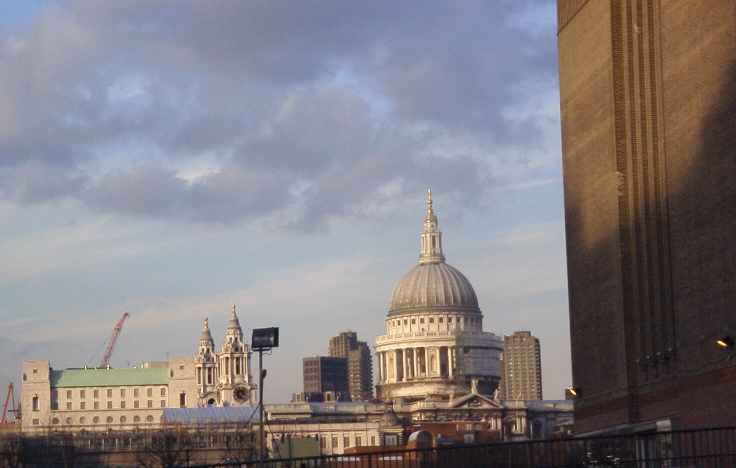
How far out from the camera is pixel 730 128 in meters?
82.4

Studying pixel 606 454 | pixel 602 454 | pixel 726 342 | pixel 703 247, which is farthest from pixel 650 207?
pixel 726 342

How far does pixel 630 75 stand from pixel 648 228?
7.62m

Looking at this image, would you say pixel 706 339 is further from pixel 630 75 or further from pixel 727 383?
pixel 630 75

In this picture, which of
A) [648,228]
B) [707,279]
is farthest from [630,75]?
[707,279]

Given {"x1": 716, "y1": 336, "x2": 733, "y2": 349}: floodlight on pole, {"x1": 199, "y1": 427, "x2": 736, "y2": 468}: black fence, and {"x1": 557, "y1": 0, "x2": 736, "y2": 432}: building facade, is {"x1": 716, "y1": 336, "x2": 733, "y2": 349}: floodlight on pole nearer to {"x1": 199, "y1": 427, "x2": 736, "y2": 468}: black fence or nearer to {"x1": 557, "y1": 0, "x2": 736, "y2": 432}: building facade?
{"x1": 557, "y1": 0, "x2": 736, "y2": 432}: building facade

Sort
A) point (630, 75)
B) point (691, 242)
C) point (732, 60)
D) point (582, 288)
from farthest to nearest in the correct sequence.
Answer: point (582, 288)
point (630, 75)
point (691, 242)
point (732, 60)

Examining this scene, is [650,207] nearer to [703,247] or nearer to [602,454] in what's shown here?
[703,247]

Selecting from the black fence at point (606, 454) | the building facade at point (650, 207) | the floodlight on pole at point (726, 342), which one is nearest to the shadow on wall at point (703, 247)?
the building facade at point (650, 207)

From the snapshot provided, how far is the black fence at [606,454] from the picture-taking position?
76.1m

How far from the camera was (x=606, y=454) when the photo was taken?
9619cm

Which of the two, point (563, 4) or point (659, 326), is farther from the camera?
point (563, 4)

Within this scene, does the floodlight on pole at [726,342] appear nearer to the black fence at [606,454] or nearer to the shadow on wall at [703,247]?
the shadow on wall at [703,247]

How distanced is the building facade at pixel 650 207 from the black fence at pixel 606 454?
3.93 feet

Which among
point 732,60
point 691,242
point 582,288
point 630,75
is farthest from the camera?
point 582,288
